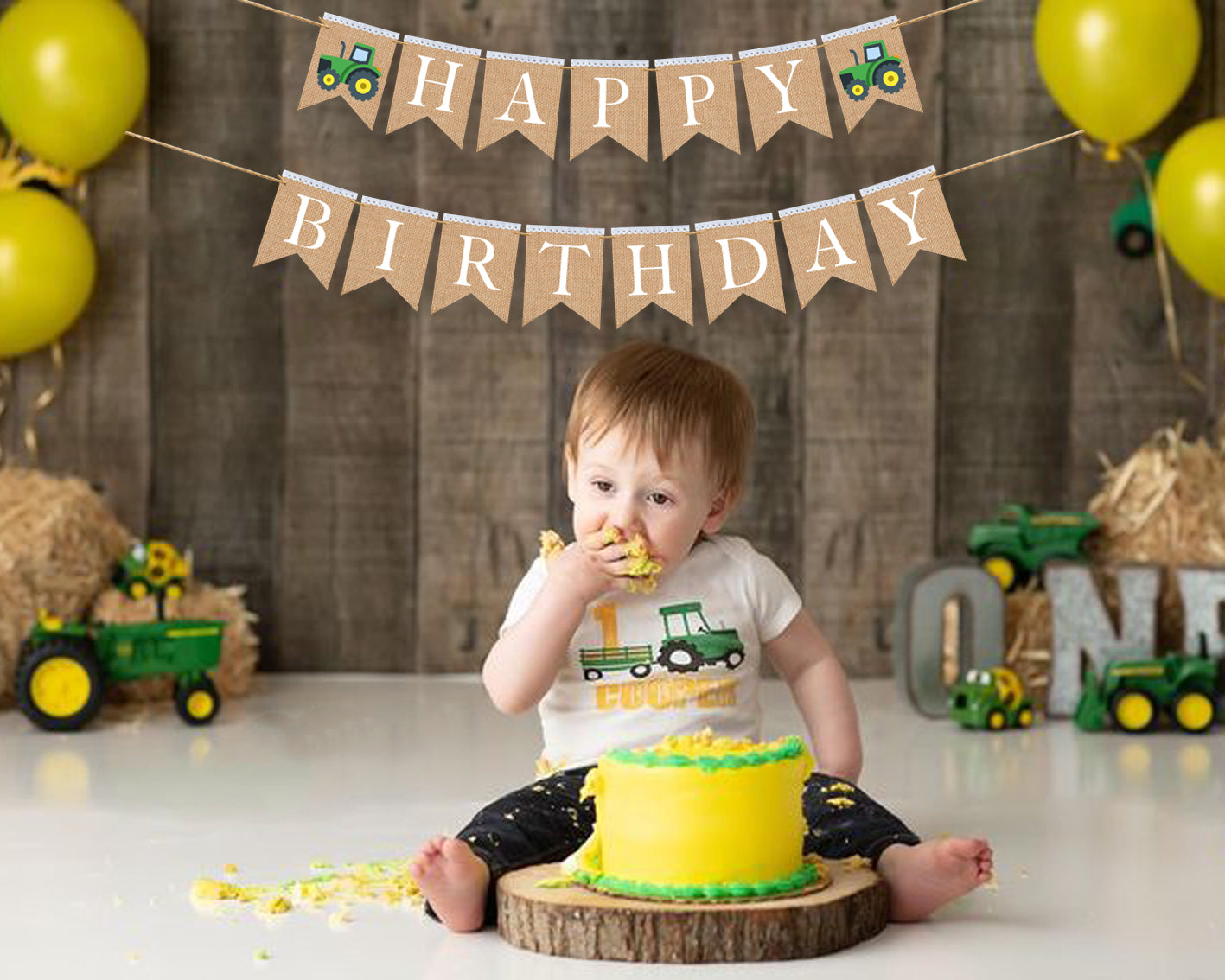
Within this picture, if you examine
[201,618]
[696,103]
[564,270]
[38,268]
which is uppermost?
[696,103]

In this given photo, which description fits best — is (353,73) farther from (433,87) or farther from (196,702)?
(196,702)

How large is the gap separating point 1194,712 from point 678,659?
167cm

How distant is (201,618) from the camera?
13.7ft

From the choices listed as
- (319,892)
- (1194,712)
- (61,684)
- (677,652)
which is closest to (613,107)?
(677,652)

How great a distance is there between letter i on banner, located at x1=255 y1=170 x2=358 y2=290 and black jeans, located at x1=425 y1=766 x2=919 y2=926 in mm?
763

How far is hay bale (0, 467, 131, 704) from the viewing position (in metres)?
3.99

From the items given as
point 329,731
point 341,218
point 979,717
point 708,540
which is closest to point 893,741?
point 979,717

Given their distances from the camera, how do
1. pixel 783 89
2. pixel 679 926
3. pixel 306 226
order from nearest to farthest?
1. pixel 679 926
2. pixel 306 226
3. pixel 783 89

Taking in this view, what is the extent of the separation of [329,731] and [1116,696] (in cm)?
140

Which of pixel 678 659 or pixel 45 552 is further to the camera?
pixel 45 552

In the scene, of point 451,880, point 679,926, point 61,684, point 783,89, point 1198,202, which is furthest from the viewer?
point 1198,202

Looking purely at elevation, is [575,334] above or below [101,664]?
above

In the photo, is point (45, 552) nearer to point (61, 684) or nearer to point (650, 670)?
point (61, 684)

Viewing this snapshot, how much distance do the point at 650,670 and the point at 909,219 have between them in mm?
757
